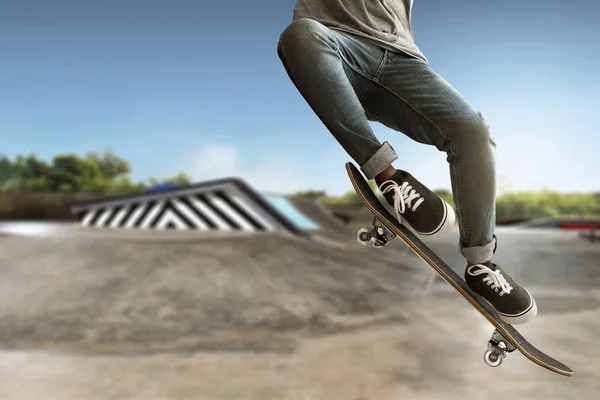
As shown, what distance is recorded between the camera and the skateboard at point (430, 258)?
7.19 ft

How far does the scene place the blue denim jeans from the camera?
6.55ft

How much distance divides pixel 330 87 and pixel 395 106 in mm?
388

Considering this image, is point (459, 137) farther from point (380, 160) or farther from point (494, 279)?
point (494, 279)

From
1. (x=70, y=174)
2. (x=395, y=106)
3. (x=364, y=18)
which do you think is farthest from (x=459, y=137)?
(x=70, y=174)

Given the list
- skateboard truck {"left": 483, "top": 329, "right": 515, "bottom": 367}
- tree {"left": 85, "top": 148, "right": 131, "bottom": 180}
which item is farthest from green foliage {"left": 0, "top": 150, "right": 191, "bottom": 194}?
skateboard truck {"left": 483, "top": 329, "right": 515, "bottom": 367}


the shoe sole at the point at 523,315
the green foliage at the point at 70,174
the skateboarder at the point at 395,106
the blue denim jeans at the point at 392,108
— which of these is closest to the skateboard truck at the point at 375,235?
the skateboarder at the point at 395,106

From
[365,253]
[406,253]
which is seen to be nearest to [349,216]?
[406,253]

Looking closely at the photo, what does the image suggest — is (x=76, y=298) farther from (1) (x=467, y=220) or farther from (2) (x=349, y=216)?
(2) (x=349, y=216)

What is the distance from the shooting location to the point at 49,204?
73.5 ft

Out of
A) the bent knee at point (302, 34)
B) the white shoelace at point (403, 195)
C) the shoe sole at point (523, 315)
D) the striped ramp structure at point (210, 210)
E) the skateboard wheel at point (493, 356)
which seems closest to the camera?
the bent knee at point (302, 34)

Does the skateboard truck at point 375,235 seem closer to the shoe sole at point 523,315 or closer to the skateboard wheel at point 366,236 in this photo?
the skateboard wheel at point 366,236

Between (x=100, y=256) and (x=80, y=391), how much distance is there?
4.46m

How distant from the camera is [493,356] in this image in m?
2.53

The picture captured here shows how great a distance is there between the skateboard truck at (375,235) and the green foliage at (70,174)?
32.6 metres
